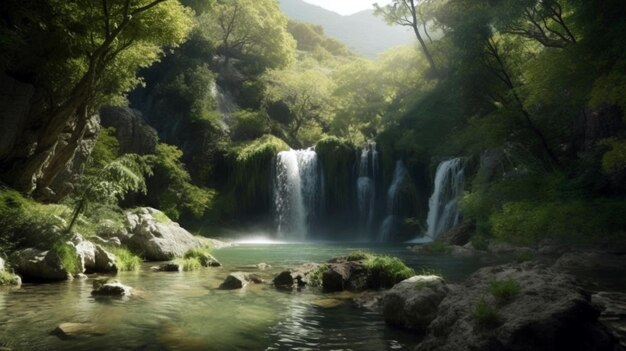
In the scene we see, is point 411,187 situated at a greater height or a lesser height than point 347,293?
greater

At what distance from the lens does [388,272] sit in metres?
12.8

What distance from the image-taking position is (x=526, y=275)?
24.2 feet

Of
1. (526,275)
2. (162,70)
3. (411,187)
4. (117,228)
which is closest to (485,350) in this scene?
(526,275)

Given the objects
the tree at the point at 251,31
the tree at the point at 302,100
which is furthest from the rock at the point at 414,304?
the tree at the point at 251,31

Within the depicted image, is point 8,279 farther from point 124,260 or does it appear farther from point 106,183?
point 124,260

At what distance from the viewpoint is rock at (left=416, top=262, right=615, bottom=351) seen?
5.68m

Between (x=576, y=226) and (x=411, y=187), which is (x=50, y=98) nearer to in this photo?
(x=576, y=226)

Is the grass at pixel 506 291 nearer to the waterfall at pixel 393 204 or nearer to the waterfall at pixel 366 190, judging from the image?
the waterfall at pixel 393 204

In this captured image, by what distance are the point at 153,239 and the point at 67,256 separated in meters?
6.01

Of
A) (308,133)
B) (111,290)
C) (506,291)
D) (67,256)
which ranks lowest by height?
(111,290)

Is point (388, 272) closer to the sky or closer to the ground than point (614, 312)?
closer to the sky

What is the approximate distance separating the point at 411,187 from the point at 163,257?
23234 millimetres

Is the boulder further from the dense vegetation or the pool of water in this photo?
the dense vegetation

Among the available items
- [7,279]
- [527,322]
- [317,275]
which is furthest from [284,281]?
[527,322]
